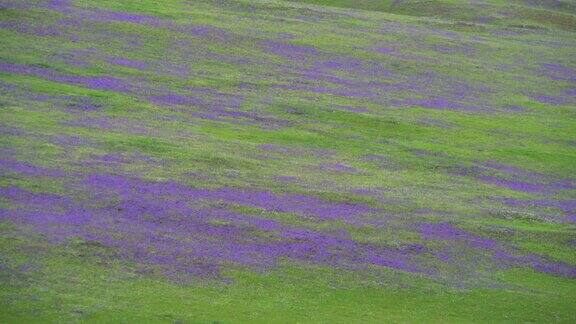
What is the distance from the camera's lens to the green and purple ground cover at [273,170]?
124 ft

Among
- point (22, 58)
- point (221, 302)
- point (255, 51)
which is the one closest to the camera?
point (221, 302)

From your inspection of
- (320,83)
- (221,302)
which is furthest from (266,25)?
(221,302)

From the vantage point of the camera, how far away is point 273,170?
5528 centimetres

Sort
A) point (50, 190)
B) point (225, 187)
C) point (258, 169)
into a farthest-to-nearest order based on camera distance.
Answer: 1. point (258, 169)
2. point (225, 187)
3. point (50, 190)

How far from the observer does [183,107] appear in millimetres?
68438

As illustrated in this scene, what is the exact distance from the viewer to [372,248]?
A: 144 feet

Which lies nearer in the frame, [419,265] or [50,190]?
[419,265]

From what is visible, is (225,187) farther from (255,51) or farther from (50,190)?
(255,51)

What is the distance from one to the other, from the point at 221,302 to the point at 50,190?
49.5 feet

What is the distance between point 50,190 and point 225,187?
10058 millimetres

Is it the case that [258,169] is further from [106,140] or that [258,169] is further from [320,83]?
[320,83]

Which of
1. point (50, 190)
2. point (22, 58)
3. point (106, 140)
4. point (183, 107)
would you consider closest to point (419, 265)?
point (50, 190)

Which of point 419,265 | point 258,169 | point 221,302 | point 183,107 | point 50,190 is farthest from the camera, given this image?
point 183,107

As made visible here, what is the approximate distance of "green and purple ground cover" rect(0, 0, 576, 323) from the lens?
3766 cm
